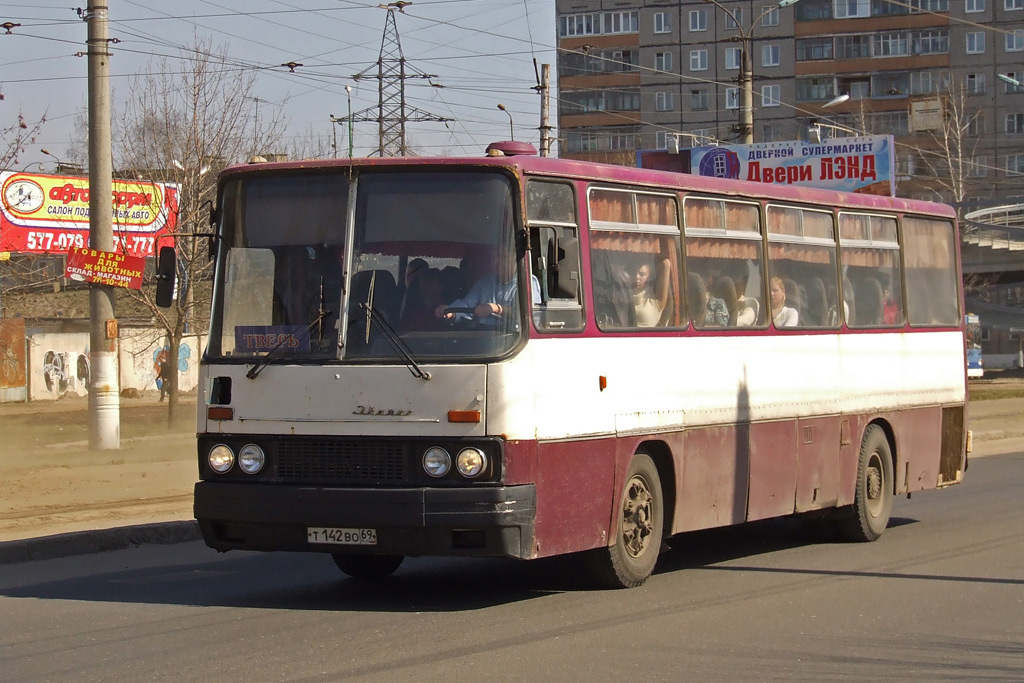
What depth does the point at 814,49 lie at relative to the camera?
9131 cm

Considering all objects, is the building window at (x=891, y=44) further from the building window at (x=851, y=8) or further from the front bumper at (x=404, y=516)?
the front bumper at (x=404, y=516)

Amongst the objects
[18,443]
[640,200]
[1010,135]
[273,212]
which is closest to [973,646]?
[640,200]

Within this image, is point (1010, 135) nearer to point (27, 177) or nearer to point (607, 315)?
point (27, 177)

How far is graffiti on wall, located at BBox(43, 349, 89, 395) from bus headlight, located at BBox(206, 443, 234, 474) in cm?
3317

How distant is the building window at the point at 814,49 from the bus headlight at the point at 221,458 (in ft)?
285

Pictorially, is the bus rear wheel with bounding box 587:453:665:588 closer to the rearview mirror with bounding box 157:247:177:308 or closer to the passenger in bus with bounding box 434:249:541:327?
the passenger in bus with bounding box 434:249:541:327

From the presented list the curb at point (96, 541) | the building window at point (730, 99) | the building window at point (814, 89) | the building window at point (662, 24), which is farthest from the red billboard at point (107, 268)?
the building window at point (730, 99)

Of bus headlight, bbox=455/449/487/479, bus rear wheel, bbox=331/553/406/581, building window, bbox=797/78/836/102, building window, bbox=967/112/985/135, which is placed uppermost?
building window, bbox=797/78/836/102

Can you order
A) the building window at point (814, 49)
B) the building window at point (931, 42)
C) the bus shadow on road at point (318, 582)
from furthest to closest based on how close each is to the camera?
1. the building window at point (814, 49)
2. the building window at point (931, 42)
3. the bus shadow on road at point (318, 582)

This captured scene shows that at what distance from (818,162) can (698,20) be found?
5695cm

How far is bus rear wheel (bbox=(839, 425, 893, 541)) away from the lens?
486 inches

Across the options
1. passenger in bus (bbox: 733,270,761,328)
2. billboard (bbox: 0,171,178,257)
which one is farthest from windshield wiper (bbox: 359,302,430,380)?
billboard (bbox: 0,171,178,257)

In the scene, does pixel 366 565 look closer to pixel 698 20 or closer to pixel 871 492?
pixel 871 492

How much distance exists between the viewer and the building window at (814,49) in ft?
298
